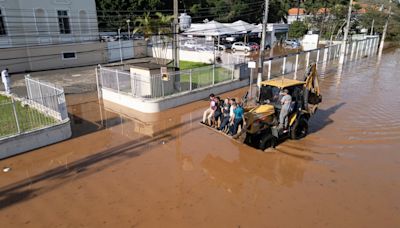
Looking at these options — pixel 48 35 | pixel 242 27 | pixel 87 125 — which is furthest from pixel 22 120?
pixel 242 27

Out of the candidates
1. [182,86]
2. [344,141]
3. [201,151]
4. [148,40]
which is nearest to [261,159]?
[201,151]

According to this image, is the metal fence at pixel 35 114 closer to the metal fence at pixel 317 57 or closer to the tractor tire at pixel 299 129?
the tractor tire at pixel 299 129

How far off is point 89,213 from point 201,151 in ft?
14.1

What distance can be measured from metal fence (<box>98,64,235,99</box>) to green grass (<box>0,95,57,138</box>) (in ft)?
14.3

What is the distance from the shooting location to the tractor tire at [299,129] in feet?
34.0

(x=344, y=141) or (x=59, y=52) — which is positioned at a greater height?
(x=59, y=52)

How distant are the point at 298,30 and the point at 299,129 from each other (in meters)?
50.0

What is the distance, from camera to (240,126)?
9570mm

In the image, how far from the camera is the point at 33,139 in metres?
9.95

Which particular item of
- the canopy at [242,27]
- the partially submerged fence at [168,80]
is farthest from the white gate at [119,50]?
the partially submerged fence at [168,80]

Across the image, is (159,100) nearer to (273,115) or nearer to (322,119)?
(273,115)

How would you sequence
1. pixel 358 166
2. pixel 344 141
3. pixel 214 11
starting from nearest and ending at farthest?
pixel 358 166 < pixel 344 141 < pixel 214 11

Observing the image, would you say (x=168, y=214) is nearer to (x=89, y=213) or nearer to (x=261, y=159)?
(x=89, y=213)

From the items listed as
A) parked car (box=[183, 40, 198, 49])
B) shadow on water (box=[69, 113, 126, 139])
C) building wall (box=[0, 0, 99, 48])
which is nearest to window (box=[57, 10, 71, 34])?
building wall (box=[0, 0, 99, 48])
